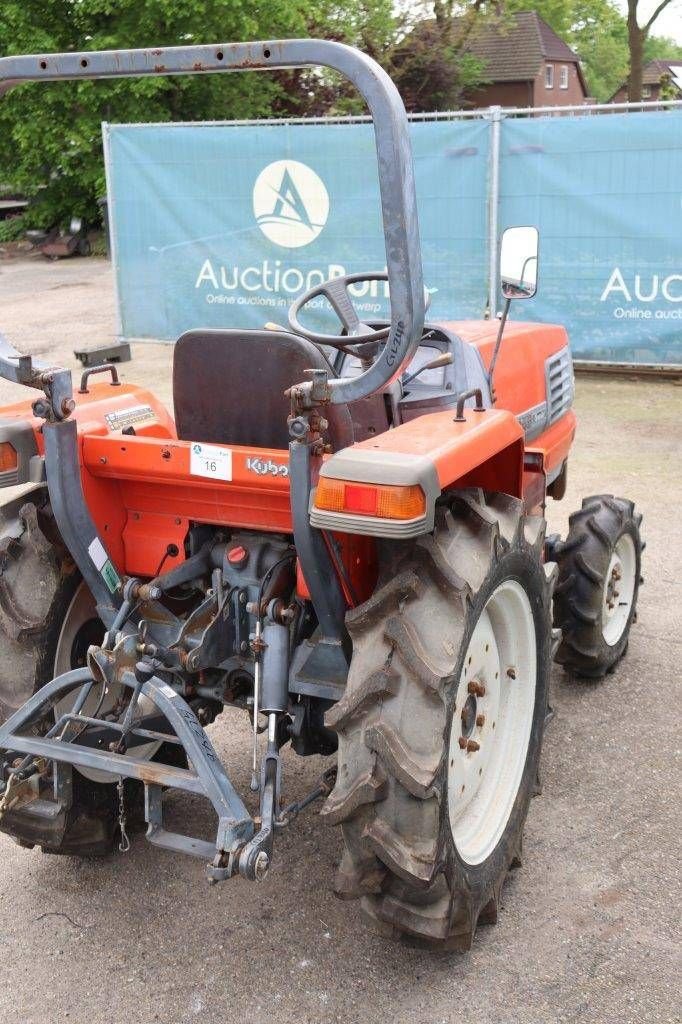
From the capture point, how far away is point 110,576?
2943 millimetres

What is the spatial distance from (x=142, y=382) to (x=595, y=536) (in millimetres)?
6482

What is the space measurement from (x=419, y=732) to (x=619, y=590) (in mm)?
2171

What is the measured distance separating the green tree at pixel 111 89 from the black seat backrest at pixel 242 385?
19.5 m

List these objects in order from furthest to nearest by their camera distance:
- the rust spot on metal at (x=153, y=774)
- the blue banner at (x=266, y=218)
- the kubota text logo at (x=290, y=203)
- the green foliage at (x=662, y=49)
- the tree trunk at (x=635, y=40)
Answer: the green foliage at (x=662, y=49) < the tree trunk at (x=635, y=40) < the kubota text logo at (x=290, y=203) < the blue banner at (x=266, y=218) < the rust spot on metal at (x=153, y=774)

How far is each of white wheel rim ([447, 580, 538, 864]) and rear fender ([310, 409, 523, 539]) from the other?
42 cm

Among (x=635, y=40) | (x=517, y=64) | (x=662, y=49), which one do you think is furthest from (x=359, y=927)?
(x=662, y=49)

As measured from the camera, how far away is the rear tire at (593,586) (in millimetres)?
4008

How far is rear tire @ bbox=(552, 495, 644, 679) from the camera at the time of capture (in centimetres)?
401

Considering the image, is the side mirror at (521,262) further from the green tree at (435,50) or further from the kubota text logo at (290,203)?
the green tree at (435,50)

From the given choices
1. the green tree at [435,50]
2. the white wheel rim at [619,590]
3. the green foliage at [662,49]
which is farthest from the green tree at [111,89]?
the green foliage at [662,49]

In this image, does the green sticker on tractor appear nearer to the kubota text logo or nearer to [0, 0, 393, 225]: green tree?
the kubota text logo

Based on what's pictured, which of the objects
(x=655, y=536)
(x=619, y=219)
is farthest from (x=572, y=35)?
(x=655, y=536)

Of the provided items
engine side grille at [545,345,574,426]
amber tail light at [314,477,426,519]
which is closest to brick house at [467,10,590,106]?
engine side grille at [545,345,574,426]

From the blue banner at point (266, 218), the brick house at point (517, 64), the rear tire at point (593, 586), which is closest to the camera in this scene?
the rear tire at point (593, 586)
